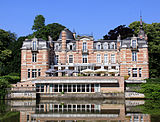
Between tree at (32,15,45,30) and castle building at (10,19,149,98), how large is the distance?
10.9m

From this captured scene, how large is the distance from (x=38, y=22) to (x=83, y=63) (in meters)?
18.0

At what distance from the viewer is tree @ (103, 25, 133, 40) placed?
4872 centimetres

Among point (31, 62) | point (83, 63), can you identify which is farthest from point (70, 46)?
point (31, 62)

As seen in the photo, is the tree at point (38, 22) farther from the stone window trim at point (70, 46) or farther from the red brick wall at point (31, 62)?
the red brick wall at point (31, 62)

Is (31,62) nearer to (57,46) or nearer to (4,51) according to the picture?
(57,46)

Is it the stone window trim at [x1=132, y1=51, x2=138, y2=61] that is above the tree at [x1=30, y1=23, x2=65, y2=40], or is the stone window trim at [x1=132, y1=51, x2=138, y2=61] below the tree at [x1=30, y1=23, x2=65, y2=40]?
below

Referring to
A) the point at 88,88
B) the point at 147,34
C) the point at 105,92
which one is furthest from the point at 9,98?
the point at 147,34

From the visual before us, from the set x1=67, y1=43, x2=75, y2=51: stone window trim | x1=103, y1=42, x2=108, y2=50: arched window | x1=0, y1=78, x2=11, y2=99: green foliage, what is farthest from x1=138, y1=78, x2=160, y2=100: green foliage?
x1=0, y1=78, x2=11, y2=99: green foliage

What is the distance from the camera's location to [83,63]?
39.4 m

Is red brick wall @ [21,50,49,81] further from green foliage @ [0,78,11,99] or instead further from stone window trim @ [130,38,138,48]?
stone window trim @ [130,38,138,48]

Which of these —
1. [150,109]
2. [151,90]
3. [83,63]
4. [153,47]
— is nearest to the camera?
[150,109]

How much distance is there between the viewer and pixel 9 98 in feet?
104

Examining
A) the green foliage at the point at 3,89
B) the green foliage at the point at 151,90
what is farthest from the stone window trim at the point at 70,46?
the green foliage at the point at 151,90

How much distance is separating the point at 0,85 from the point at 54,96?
7126 mm
